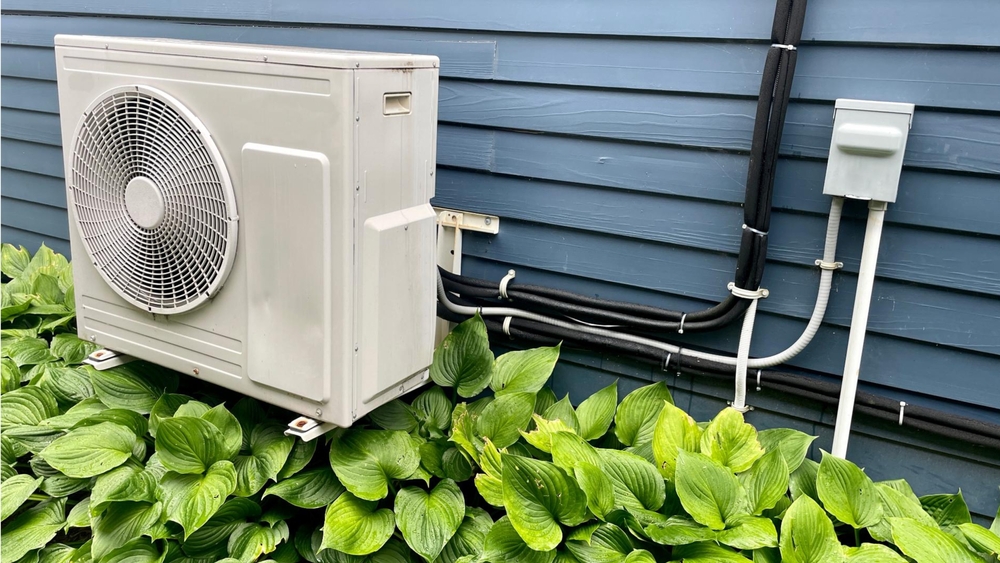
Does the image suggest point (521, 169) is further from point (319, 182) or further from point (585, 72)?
point (319, 182)

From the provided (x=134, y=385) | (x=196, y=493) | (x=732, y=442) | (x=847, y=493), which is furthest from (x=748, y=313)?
(x=134, y=385)

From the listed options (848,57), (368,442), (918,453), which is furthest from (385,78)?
(918,453)

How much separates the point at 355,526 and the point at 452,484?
0.25m

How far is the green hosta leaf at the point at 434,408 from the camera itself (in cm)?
201

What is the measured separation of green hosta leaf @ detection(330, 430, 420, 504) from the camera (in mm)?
1758

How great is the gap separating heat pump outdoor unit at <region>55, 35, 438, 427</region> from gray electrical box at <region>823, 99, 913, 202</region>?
0.91m

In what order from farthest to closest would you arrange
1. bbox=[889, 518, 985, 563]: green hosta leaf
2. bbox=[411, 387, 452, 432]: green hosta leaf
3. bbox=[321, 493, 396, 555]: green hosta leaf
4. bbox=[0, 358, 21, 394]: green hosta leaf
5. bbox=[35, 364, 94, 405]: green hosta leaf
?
bbox=[0, 358, 21, 394]: green hosta leaf, bbox=[35, 364, 94, 405]: green hosta leaf, bbox=[411, 387, 452, 432]: green hosta leaf, bbox=[321, 493, 396, 555]: green hosta leaf, bbox=[889, 518, 985, 563]: green hosta leaf

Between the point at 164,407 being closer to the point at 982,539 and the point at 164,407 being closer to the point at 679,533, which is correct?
the point at 679,533

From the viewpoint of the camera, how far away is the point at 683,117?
6.10ft

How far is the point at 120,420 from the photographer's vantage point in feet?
6.32

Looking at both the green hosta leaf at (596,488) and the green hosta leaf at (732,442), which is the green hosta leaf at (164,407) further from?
the green hosta leaf at (732,442)

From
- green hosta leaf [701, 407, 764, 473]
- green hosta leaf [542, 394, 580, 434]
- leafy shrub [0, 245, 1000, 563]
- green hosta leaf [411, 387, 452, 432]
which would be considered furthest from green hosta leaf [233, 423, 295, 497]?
green hosta leaf [701, 407, 764, 473]

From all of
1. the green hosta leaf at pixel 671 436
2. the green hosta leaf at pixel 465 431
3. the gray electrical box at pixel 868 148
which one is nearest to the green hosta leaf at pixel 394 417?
the green hosta leaf at pixel 465 431

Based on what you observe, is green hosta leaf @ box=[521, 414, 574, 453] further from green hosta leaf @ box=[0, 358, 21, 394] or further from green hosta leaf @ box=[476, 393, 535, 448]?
green hosta leaf @ box=[0, 358, 21, 394]
